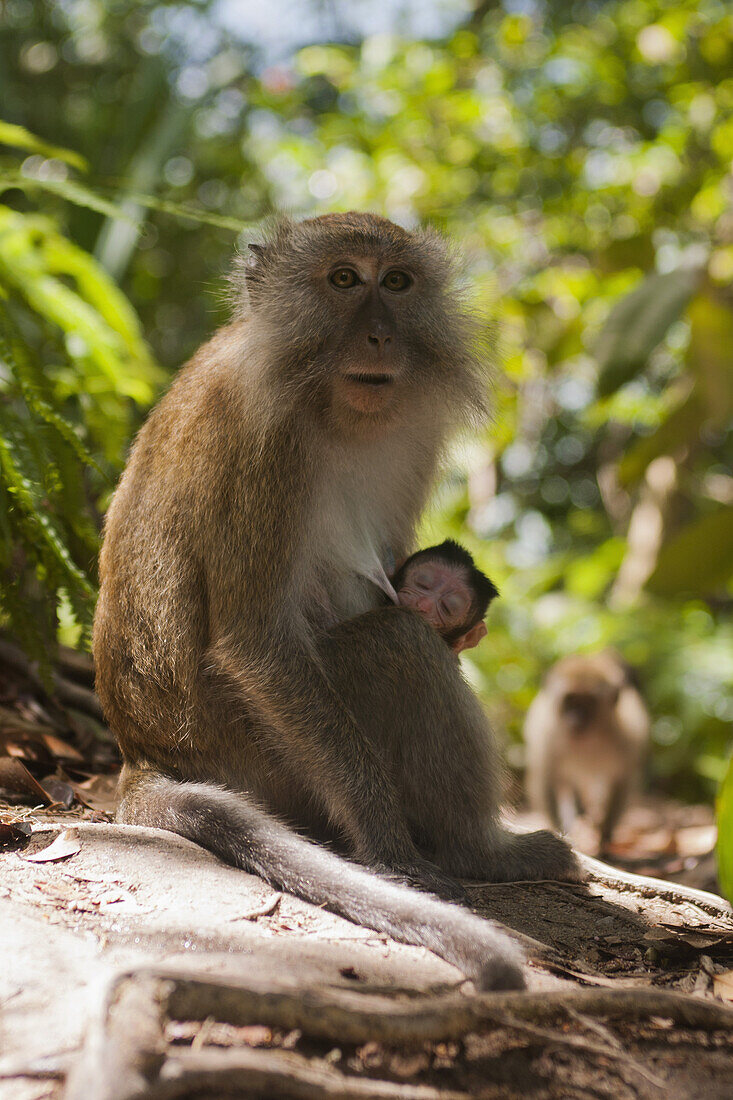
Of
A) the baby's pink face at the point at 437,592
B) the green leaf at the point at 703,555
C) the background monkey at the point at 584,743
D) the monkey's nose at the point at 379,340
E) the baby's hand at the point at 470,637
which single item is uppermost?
the monkey's nose at the point at 379,340

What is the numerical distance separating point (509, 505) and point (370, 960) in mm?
11885

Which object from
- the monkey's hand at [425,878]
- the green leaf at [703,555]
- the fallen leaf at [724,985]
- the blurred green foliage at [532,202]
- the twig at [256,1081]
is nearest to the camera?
the twig at [256,1081]

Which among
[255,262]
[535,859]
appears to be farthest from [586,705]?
[255,262]

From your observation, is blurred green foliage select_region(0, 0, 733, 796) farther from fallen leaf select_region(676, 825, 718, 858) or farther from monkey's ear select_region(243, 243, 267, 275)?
monkey's ear select_region(243, 243, 267, 275)

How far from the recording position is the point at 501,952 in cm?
217

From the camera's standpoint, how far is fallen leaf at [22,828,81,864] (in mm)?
2605

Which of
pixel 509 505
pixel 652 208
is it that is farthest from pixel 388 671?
pixel 509 505

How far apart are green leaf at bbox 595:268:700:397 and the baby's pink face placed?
7.66ft

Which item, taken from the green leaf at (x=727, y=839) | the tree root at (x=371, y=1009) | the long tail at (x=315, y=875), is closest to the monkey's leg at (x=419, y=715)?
the long tail at (x=315, y=875)

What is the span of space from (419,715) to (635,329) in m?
3.34

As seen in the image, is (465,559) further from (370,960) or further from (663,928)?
(370,960)

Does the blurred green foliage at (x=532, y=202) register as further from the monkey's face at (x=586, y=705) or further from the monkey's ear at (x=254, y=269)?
the monkey's ear at (x=254, y=269)

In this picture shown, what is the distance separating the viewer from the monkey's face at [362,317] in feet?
10.3

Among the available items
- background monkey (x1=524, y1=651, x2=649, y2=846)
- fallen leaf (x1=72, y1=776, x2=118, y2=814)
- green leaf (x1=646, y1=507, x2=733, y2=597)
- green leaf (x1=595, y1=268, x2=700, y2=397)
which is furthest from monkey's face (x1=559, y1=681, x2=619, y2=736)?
fallen leaf (x1=72, y1=776, x2=118, y2=814)
